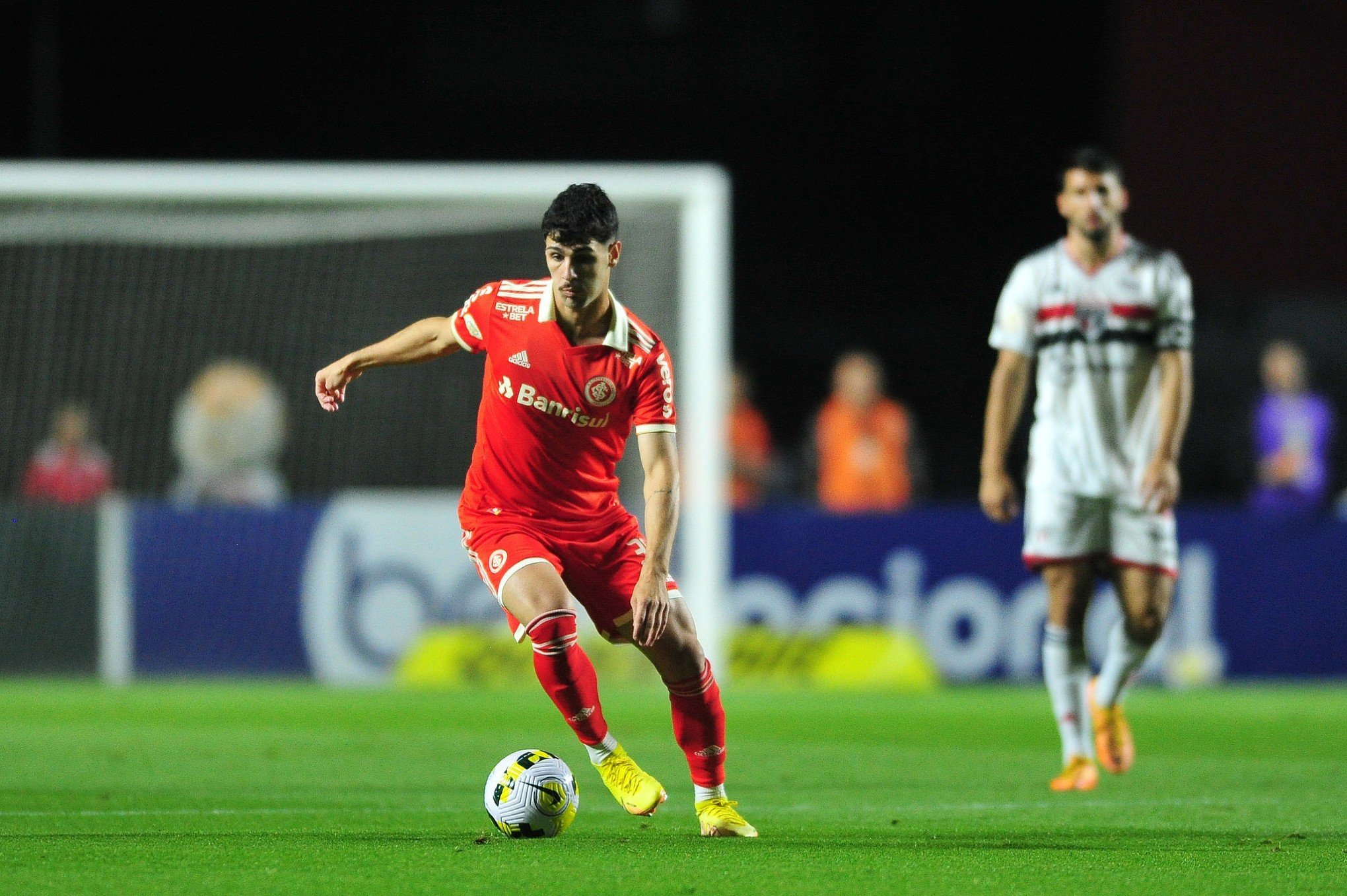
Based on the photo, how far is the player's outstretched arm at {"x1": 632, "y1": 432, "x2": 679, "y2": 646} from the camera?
215 inches

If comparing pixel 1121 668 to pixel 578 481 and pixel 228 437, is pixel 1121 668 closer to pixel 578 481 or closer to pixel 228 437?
pixel 578 481

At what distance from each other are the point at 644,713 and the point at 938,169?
11.9 meters

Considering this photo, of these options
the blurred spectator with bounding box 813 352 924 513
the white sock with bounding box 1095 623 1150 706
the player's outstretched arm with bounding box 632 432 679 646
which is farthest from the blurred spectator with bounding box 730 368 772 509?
the player's outstretched arm with bounding box 632 432 679 646

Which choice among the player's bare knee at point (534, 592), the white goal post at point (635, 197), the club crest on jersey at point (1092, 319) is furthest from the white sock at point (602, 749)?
the white goal post at point (635, 197)

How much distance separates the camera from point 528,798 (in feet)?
18.6

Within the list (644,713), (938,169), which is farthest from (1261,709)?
(938,169)

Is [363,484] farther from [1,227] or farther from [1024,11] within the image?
[1024,11]

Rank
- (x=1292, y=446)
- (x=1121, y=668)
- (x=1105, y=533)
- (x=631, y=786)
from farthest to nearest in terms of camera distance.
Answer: (x=1292, y=446), (x=1121, y=668), (x=1105, y=533), (x=631, y=786)

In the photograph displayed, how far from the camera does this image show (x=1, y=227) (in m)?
12.9

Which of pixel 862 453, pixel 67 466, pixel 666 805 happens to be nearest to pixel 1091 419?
pixel 666 805

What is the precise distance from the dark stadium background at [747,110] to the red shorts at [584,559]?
1365 cm

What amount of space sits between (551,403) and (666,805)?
169cm

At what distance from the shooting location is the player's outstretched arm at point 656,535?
5.47 m

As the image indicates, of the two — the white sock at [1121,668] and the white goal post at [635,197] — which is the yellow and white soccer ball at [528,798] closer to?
the white sock at [1121,668]
